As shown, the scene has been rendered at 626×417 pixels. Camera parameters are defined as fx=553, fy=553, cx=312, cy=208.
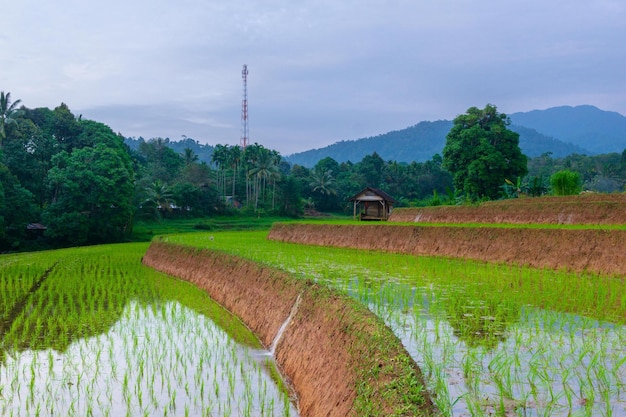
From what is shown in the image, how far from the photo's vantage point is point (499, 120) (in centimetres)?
3669

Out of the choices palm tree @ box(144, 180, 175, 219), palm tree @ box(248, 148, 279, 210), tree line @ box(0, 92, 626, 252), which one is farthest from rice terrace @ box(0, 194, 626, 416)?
palm tree @ box(248, 148, 279, 210)

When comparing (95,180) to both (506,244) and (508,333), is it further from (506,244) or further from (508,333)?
(508,333)

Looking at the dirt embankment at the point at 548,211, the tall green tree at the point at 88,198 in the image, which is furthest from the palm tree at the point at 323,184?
the dirt embankment at the point at 548,211

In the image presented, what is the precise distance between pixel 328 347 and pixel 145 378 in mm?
2285

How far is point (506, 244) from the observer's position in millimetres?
13266

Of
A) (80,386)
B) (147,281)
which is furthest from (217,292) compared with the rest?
(80,386)

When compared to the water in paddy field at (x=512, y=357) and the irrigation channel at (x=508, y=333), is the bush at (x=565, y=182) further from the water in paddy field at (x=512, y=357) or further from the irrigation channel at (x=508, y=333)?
the water in paddy field at (x=512, y=357)

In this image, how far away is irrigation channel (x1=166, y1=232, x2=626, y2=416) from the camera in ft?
13.8

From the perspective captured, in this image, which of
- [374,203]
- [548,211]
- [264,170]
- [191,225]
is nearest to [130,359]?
[548,211]

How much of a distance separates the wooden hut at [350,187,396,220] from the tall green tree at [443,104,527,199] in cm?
494

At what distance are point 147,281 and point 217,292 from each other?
337 cm

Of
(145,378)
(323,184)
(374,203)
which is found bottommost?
(145,378)

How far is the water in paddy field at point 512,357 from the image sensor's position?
409 cm

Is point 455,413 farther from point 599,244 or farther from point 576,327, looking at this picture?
point 599,244
